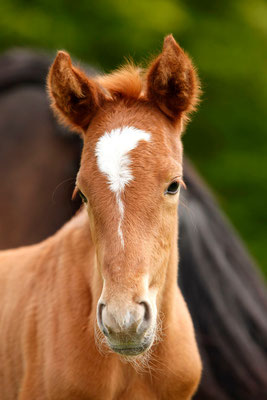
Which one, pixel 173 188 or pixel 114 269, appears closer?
pixel 114 269

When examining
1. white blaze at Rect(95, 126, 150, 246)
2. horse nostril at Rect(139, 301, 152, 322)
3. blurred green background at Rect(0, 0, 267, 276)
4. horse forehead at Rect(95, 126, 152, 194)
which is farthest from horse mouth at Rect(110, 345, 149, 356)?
blurred green background at Rect(0, 0, 267, 276)

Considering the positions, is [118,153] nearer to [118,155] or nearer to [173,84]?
[118,155]

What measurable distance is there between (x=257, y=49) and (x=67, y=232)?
6.96 m

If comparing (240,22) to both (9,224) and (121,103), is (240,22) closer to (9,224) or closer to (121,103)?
(9,224)

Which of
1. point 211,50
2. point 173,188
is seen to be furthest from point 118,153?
point 211,50

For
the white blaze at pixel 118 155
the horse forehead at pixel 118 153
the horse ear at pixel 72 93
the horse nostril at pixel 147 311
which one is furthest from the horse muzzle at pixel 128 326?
the horse ear at pixel 72 93

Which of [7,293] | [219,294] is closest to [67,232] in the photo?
[7,293]

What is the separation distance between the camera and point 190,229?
4828mm

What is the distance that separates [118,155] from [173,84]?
45 cm

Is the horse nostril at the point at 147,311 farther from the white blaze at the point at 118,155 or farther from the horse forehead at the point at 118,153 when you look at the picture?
the horse forehead at the point at 118,153

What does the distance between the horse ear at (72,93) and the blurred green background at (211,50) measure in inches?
247

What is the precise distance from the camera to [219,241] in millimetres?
5258

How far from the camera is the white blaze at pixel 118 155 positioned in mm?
2453

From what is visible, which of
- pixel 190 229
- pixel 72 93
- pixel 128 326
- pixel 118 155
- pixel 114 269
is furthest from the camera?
pixel 190 229
